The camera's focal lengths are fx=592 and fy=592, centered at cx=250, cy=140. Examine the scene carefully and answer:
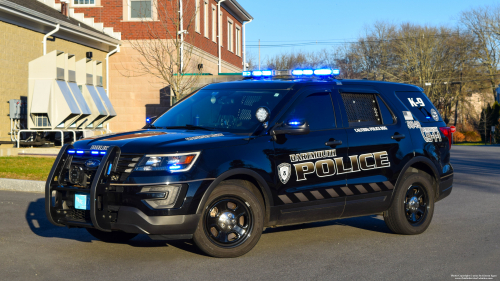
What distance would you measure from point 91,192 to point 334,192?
2652 millimetres

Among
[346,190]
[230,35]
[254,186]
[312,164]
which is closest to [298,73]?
[312,164]

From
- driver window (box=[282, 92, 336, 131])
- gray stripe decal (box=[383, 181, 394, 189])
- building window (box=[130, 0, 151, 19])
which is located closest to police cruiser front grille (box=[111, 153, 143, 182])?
driver window (box=[282, 92, 336, 131])

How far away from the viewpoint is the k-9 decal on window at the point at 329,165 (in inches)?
245

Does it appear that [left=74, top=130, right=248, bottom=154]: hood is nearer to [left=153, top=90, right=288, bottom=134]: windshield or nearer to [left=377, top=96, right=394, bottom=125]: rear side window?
[left=153, top=90, right=288, bottom=134]: windshield

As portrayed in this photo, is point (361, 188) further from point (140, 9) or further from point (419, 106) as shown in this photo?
point (140, 9)

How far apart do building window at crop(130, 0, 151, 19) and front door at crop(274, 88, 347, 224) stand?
68.2 ft

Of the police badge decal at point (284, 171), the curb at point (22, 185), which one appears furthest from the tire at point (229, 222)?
the curb at point (22, 185)

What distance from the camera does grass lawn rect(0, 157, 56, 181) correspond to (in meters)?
12.3

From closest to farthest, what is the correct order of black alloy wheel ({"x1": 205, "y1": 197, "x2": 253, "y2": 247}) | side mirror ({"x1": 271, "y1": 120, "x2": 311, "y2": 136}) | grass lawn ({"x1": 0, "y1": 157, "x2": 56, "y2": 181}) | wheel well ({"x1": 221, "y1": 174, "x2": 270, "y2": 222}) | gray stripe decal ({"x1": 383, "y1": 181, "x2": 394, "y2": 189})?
1. black alloy wheel ({"x1": 205, "y1": 197, "x2": 253, "y2": 247})
2. wheel well ({"x1": 221, "y1": 174, "x2": 270, "y2": 222})
3. side mirror ({"x1": 271, "y1": 120, "x2": 311, "y2": 136})
4. gray stripe decal ({"x1": 383, "y1": 181, "x2": 394, "y2": 189})
5. grass lawn ({"x1": 0, "y1": 157, "x2": 56, "y2": 181})

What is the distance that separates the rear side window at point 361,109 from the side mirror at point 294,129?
1.01 m

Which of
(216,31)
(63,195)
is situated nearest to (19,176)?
(63,195)

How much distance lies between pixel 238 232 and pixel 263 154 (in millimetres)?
825

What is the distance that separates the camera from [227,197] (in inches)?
229

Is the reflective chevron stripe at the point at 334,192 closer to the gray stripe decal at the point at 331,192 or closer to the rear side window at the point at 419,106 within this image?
the gray stripe decal at the point at 331,192
